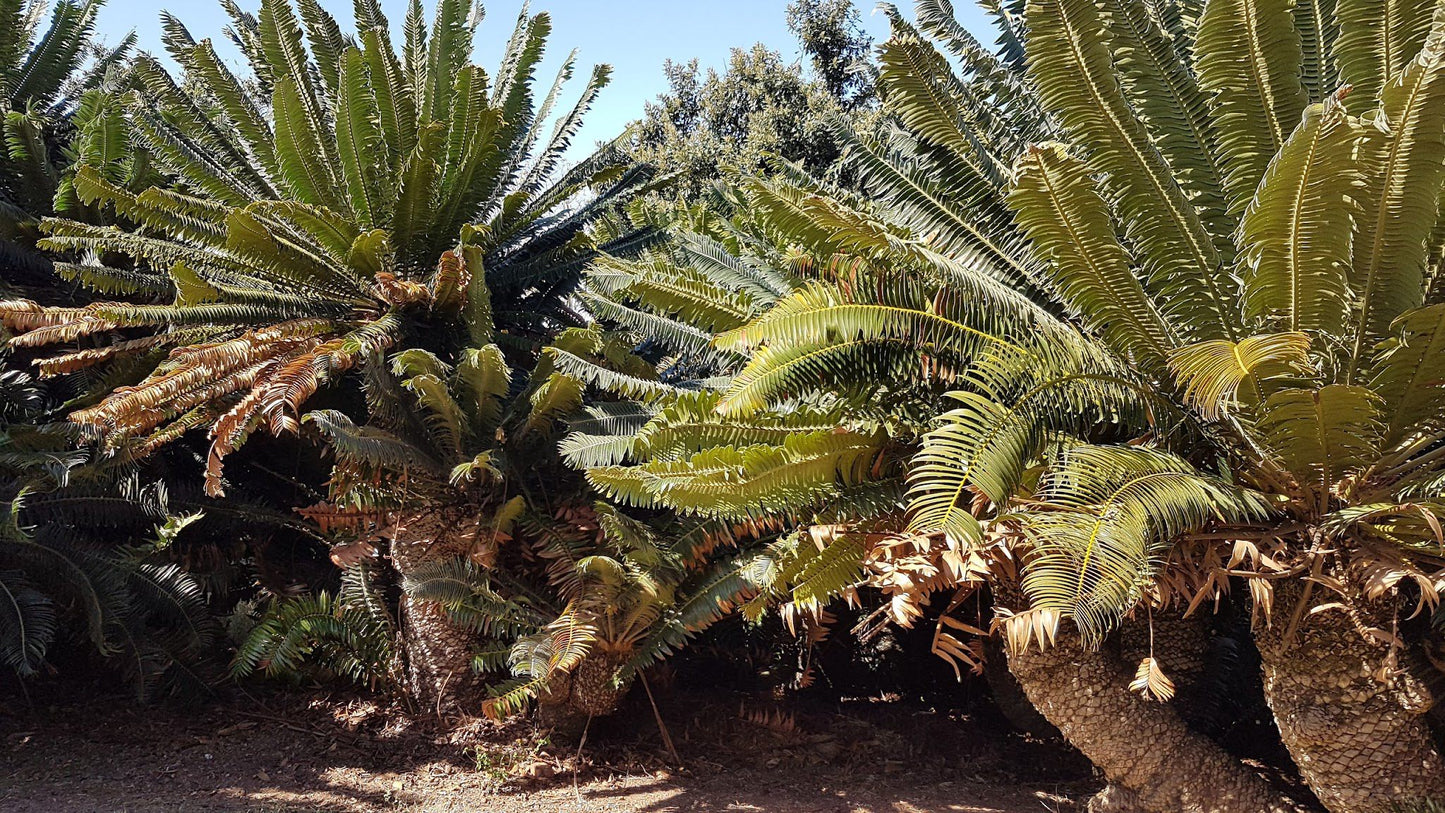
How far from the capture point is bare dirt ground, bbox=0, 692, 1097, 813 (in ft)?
18.3

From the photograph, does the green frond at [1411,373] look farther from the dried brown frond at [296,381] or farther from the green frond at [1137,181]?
the dried brown frond at [296,381]

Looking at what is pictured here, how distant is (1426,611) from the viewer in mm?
4715

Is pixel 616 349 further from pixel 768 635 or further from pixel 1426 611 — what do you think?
pixel 1426 611

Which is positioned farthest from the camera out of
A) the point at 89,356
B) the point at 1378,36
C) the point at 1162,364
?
the point at 89,356

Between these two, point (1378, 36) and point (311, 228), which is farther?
point (311, 228)

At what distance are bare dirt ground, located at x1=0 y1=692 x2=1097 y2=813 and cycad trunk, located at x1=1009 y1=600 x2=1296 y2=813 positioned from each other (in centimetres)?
92

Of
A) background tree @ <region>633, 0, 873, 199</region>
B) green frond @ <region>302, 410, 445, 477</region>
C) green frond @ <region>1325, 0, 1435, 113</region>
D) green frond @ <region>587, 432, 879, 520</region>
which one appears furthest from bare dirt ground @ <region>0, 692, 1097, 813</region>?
background tree @ <region>633, 0, 873, 199</region>

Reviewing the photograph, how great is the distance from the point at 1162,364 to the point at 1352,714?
1593 millimetres

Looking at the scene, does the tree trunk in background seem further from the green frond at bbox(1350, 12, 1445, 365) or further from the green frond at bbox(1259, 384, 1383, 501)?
the green frond at bbox(1350, 12, 1445, 365)

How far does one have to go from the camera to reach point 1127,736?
4637 mm

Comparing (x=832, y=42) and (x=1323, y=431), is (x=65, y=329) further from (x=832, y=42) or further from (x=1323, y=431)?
(x=832, y=42)

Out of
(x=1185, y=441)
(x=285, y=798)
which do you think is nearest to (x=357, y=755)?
(x=285, y=798)

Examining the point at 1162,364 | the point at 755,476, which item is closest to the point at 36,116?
the point at 755,476

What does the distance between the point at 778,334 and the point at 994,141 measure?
6.21 feet
